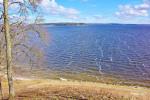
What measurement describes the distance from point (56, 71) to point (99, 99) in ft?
150

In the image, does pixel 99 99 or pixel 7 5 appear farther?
pixel 99 99

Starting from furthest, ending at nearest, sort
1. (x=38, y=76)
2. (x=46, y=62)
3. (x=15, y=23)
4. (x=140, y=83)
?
(x=46, y=62), (x=38, y=76), (x=140, y=83), (x=15, y=23)

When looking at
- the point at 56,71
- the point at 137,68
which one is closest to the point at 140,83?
the point at 137,68

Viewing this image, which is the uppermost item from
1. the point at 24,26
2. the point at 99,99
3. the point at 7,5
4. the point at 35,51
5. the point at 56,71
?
the point at 7,5

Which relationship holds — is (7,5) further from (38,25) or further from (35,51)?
(35,51)

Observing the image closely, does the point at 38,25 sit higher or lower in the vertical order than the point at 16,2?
lower

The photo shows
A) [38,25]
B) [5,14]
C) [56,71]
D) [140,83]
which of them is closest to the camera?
[5,14]

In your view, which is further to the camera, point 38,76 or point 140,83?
point 38,76

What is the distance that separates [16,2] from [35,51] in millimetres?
4758

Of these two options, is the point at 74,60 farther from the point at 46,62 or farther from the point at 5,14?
the point at 5,14

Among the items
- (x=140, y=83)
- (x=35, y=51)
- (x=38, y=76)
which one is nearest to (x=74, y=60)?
(x=38, y=76)

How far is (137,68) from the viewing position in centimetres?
6512

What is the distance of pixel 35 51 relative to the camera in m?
19.4

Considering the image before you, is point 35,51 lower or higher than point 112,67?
higher
